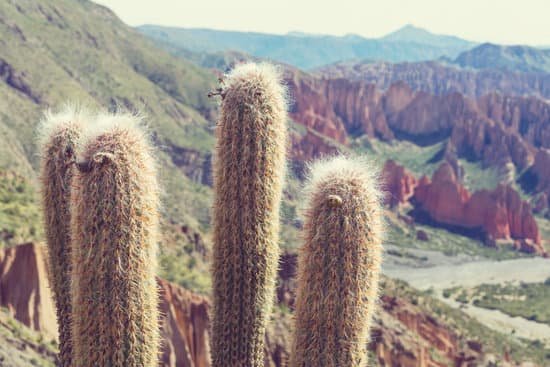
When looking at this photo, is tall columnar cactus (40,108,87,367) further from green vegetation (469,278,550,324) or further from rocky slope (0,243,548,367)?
green vegetation (469,278,550,324)

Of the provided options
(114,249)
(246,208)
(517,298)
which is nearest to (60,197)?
(114,249)

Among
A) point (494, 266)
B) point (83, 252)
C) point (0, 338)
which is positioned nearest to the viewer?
point (83, 252)

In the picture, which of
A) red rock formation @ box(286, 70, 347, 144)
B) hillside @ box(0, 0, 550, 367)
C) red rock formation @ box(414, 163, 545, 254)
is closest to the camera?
hillside @ box(0, 0, 550, 367)

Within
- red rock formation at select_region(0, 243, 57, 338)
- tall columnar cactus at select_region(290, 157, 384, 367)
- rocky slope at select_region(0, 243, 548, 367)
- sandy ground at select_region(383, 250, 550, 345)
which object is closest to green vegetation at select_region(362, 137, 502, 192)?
sandy ground at select_region(383, 250, 550, 345)

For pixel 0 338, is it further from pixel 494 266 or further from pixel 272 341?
pixel 494 266

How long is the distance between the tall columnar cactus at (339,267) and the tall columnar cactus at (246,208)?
56cm

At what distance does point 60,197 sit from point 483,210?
2867 inches

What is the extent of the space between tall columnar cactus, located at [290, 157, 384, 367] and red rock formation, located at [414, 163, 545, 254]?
70.4 meters

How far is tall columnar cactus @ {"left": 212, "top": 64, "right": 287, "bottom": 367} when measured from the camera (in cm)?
548

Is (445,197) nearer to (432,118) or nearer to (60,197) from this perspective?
(432,118)

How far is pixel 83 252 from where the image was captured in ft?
15.2

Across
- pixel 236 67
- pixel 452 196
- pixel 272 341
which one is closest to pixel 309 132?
pixel 452 196

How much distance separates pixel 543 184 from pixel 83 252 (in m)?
95.6

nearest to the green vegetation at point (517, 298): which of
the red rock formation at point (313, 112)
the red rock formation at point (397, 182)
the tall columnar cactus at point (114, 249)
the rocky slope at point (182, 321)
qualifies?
the red rock formation at point (397, 182)
